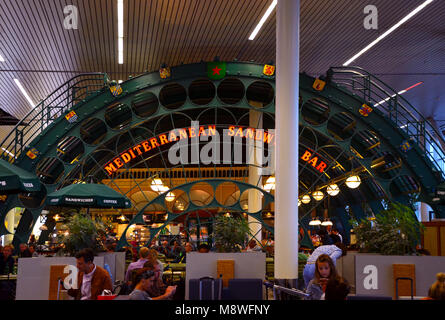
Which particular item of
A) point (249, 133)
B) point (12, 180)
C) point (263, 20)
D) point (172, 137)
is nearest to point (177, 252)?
point (172, 137)

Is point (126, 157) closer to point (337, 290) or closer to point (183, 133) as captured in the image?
point (183, 133)

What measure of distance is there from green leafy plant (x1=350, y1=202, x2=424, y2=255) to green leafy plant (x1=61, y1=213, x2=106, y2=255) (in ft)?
16.1

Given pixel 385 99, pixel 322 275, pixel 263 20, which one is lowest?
pixel 322 275

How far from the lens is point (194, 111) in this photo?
22.9m

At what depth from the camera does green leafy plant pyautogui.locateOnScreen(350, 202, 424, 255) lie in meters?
9.45

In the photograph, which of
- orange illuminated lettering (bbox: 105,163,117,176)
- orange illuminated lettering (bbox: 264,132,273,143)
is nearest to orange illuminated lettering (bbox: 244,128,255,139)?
orange illuminated lettering (bbox: 264,132,273,143)

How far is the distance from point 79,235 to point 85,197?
1189 mm

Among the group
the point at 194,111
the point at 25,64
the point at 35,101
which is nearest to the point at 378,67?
the point at 194,111

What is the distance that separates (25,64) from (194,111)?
7007 mm

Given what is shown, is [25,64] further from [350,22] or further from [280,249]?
[280,249]

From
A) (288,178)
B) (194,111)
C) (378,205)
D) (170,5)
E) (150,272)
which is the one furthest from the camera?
(194,111)

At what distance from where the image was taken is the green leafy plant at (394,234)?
9.45 m

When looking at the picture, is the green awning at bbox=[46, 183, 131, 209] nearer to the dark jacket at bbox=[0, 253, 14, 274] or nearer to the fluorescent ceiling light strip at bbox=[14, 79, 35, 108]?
the dark jacket at bbox=[0, 253, 14, 274]

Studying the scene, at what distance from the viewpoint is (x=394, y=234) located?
9.56 meters
